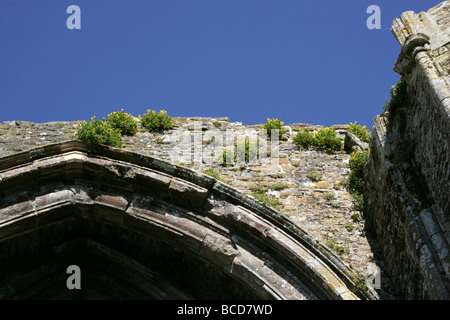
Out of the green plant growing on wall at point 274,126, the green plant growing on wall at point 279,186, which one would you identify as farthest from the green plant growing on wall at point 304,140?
the green plant growing on wall at point 279,186

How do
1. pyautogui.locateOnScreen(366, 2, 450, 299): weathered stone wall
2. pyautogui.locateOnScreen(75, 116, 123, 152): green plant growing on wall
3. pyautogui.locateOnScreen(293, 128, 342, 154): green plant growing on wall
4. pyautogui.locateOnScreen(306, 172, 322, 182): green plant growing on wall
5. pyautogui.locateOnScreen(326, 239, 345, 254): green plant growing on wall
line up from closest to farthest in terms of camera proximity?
pyautogui.locateOnScreen(366, 2, 450, 299): weathered stone wall < pyautogui.locateOnScreen(326, 239, 345, 254): green plant growing on wall < pyautogui.locateOnScreen(75, 116, 123, 152): green plant growing on wall < pyautogui.locateOnScreen(306, 172, 322, 182): green plant growing on wall < pyautogui.locateOnScreen(293, 128, 342, 154): green plant growing on wall

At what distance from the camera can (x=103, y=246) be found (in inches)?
308

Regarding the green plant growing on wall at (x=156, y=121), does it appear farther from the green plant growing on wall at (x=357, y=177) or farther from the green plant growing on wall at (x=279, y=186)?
the green plant growing on wall at (x=357, y=177)

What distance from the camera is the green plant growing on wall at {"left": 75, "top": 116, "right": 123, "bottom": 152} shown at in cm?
775

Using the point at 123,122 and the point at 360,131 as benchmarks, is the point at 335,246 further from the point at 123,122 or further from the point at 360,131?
the point at 123,122

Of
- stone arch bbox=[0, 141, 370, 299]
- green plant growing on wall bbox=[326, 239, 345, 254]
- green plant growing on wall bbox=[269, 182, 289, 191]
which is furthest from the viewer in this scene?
green plant growing on wall bbox=[269, 182, 289, 191]

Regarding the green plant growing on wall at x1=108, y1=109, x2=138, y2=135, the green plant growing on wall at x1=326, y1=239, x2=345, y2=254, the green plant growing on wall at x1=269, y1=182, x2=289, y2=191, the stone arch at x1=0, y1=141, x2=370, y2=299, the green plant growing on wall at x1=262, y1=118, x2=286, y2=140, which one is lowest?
the green plant growing on wall at x1=326, y1=239, x2=345, y2=254

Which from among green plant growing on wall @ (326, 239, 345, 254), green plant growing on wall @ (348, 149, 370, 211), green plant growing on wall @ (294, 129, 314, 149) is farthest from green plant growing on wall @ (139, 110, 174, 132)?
green plant growing on wall @ (326, 239, 345, 254)

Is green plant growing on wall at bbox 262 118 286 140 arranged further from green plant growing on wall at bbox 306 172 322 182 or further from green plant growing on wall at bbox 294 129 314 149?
green plant growing on wall at bbox 306 172 322 182

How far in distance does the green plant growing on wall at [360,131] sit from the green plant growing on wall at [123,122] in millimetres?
3442

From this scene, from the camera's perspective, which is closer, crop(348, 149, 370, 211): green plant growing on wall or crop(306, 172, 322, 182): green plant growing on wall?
crop(348, 149, 370, 211): green plant growing on wall

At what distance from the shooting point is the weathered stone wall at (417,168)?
574 cm

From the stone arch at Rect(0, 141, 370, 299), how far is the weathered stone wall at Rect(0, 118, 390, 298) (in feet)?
1.77
